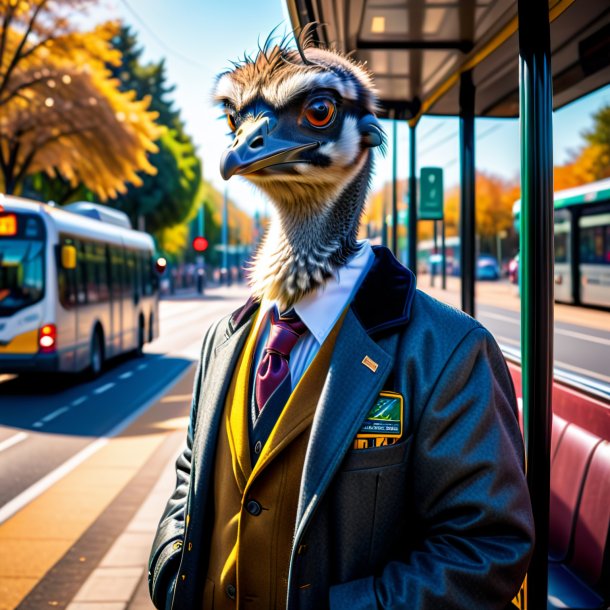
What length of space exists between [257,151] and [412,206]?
4.22m

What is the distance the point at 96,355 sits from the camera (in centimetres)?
1355

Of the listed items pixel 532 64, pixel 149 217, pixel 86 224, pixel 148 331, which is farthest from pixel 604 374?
pixel 149 217

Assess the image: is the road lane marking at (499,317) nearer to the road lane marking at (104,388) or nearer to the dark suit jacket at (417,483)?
the dark suit jacket at (417,483)

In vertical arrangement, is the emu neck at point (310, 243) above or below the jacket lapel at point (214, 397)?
above

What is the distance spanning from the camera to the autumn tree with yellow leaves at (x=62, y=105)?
20688 millimetres

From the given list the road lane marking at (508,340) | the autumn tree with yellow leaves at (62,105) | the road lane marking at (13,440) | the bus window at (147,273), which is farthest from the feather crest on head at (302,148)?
the autumn tree with yellow leaves at (62,105)

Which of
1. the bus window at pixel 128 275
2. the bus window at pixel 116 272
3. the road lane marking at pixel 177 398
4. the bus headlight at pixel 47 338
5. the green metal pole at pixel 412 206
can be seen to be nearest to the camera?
the green metal pole at pixel 412 206

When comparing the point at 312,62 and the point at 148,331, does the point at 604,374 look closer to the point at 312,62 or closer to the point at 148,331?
the point at 312,62

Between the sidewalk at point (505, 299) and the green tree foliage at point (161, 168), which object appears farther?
the green tree foliage at point (161, 168)

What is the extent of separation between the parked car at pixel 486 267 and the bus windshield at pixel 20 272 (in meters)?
8.45

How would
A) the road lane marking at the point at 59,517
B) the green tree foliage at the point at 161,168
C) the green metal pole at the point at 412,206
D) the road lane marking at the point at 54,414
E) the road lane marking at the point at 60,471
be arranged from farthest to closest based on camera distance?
the green tree foliage at the point at 161,168 → the road lane marking at the point at 54,414 → the road lane marking at the point at 60,471 → the green metal pole at the point at 412,206 → the road lane marking at the point at 59,517

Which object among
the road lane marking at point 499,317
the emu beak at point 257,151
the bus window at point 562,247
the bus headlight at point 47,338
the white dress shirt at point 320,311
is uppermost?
the emu beak at point 257,151

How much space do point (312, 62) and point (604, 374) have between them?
80.3 inches

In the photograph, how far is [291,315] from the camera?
5.47 feet
